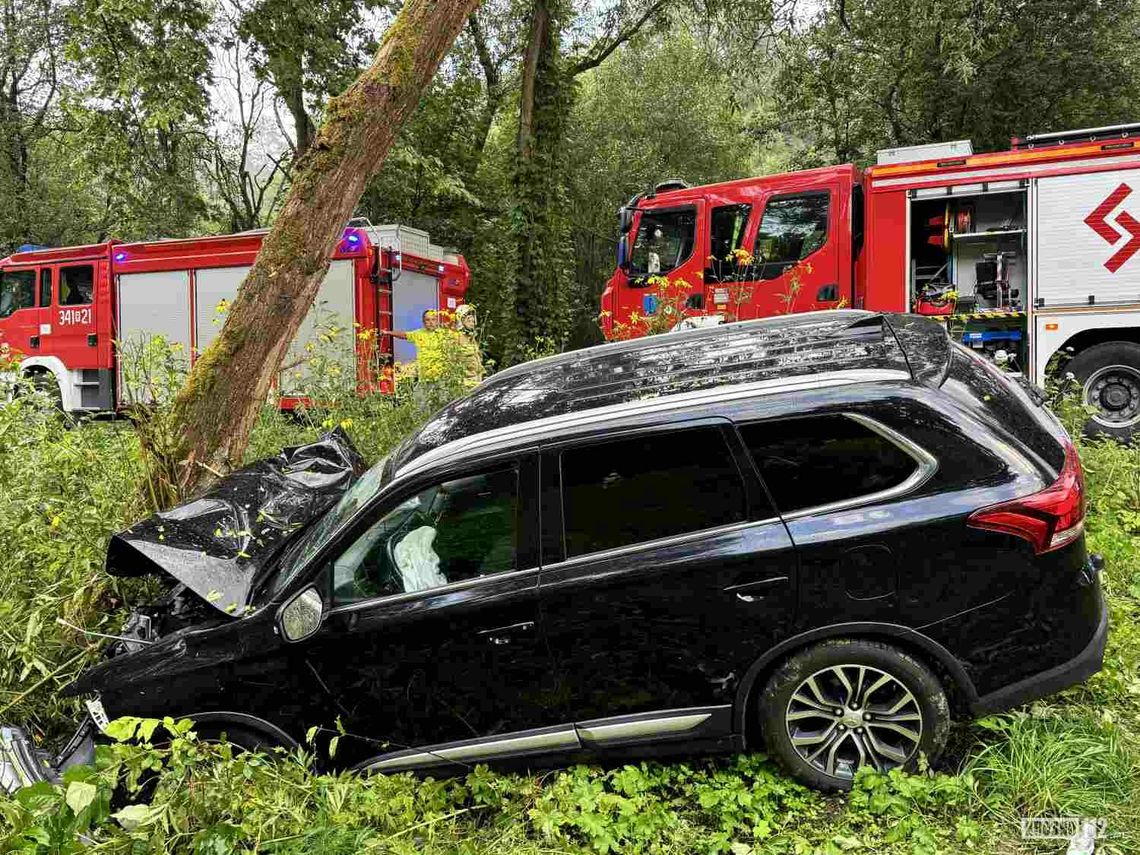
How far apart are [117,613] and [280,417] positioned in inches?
108

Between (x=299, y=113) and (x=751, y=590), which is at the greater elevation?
(x=299, y=113)

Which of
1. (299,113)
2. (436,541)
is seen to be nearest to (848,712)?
(436,541)

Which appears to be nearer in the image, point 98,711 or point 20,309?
point 98,711

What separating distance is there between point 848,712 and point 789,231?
6968 millimetres

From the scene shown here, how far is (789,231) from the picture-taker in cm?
903

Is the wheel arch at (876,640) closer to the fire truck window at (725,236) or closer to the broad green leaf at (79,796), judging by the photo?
the broad green leaf at (79,796)

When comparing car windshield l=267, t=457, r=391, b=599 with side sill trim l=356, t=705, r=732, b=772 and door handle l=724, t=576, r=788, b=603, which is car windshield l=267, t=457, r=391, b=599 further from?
door handle l=724, t=576, r=788, b=603

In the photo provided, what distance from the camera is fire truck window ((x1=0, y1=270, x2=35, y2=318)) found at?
13203mm

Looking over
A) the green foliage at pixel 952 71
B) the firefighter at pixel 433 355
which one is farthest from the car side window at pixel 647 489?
the green foliage at pixel 952 71

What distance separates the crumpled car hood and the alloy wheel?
223 centimetres

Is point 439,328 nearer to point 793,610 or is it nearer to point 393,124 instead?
point 393,124

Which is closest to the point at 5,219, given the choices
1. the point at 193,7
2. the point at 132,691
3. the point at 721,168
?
the point at 193,7

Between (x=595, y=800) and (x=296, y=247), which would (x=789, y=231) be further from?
(x=595, y=800)

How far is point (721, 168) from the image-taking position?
2483cm
